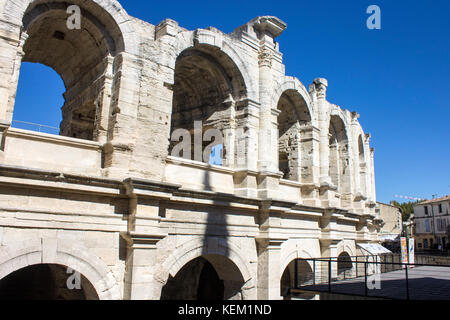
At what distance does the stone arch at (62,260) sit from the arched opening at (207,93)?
4.24 m

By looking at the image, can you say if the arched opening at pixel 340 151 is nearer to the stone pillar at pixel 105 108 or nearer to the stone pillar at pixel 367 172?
the stone pillar at pixel 367 172

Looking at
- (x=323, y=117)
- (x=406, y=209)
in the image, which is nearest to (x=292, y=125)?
(x=323, y=117)

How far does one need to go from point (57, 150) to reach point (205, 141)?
15.9 feet

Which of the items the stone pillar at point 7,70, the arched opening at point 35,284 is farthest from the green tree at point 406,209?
the stone pillar at point 7,70

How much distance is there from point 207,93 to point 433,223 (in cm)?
3802

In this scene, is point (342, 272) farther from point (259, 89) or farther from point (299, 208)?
point (259, 89)

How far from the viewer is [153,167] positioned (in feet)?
25.1

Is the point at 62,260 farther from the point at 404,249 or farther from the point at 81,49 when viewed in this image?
the point at 404,249

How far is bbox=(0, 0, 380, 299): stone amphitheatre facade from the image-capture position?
6.45 metres

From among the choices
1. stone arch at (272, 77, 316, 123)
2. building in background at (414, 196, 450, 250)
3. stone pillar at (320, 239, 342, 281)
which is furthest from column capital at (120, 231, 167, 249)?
building in background at (414, 196, 450, 250)

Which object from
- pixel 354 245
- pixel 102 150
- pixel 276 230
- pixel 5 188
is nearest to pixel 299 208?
pixel 276 230

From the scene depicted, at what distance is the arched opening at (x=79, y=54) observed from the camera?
7570 mm

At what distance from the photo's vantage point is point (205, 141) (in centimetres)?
1106

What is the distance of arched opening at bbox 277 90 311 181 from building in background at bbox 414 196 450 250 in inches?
1264
